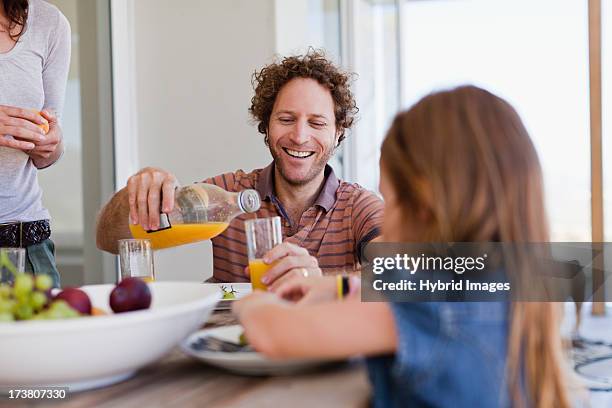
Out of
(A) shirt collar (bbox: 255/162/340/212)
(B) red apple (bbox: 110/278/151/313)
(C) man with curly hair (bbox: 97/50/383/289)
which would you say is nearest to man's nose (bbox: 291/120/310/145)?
(C) man with curly hair (bbox: 97/50/383/289)

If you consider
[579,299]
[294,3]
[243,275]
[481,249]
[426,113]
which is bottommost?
[579,299]

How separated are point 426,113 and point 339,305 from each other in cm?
24

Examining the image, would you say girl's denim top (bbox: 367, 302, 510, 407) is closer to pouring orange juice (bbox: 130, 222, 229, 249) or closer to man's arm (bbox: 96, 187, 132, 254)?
pouring orange juice (bbox: 130, 222, 229, 249)

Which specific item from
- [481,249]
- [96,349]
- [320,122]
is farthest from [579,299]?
[96,349]

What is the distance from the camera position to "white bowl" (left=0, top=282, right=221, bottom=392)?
2.35 feet

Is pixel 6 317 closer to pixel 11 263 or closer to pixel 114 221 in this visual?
pixel 11 263

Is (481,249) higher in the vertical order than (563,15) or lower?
lower

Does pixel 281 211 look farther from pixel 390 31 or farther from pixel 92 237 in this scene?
pixel 390 31

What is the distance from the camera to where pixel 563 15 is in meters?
4.31

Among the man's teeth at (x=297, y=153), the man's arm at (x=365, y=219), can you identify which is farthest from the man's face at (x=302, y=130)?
the man's arm at (x=365, y=219)

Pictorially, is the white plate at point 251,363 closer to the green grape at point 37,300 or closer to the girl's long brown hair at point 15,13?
the green grape at point 37,300

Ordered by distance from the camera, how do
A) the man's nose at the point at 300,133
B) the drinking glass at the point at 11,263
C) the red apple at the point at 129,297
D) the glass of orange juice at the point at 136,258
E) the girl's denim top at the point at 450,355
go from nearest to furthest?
the girl's denim top at the point at 450,355 < the red apple at the point at 129,297 < the drinking glass at the point at 11,263 < the glass of orange juice at the point at 136,258 < the man's nose at the point at 300,133

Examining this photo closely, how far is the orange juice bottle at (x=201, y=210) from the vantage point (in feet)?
4.66

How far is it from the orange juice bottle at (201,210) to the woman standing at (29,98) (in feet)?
1.23
